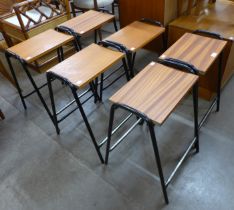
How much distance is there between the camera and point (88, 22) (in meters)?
2.13

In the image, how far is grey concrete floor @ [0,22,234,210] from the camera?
1586 millimetres

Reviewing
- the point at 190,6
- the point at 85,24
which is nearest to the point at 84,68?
the point at 85,24

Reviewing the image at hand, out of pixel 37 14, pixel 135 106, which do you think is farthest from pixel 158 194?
pixel 37 14

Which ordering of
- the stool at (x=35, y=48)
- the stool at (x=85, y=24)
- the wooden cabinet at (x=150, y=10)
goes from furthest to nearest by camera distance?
the wooden cabinet at (x=150, y=10), the stool at (x=85, y=24), the stool at (x=35, y=48)

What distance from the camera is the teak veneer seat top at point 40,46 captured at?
177 cm

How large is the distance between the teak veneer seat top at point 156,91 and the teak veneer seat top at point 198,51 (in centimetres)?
16

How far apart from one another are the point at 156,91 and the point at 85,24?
45.3 inches

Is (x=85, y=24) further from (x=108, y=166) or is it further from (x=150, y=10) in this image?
(x=108, y=166)

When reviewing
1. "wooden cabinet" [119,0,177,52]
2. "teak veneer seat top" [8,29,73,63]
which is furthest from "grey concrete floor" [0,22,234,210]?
"wooden cabinet" [119,0,177,52]

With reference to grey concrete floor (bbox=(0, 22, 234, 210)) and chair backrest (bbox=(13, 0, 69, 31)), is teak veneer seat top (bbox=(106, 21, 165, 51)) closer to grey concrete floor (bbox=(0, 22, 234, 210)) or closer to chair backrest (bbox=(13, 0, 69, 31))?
grey concrete floor (bbox=(0, 22, 234, 210))

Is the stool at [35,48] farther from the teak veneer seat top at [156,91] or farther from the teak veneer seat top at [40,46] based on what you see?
the teak veneer seat top at [156,91]

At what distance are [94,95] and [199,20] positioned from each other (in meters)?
1.21

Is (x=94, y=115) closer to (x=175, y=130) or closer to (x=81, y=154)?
(x=81, y=154)

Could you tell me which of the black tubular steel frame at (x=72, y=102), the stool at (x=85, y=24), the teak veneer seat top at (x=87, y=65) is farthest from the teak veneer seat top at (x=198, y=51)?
the stool at (x=85, y=24)
